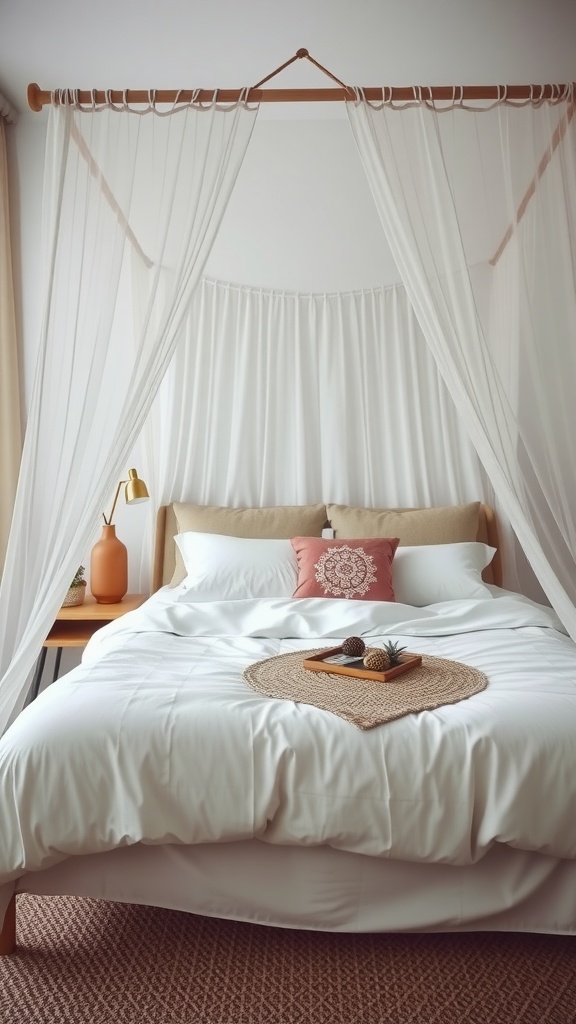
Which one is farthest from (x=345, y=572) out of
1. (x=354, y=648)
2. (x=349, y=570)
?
(x=354, y=648)

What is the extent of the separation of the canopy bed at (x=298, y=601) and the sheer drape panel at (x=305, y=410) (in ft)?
0.80

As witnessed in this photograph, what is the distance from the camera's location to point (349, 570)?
10.1 ft

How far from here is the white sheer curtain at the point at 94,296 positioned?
2188mm

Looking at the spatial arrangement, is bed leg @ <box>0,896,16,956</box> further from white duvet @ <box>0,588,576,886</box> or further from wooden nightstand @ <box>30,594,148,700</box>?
wooden nightstand @ <box>30,594,148,700</box>

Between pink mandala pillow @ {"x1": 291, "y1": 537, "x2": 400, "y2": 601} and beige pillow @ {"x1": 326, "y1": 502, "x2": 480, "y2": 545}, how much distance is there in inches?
9.9

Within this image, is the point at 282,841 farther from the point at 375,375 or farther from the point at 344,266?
the point at 344,266

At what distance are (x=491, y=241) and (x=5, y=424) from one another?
8.05 feet

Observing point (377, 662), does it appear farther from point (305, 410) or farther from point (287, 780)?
point (305, 410)

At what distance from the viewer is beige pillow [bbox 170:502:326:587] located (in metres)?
3.56

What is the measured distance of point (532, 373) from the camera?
2.35 metres

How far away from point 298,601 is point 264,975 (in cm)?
138

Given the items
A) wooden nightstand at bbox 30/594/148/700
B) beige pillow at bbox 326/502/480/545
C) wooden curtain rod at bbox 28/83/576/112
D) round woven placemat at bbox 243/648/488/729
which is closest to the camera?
round woven placemat at bbox 243/648/488/729

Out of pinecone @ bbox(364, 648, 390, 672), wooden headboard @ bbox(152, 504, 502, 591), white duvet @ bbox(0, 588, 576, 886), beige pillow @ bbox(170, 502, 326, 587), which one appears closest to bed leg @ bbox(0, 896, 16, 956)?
white duvet @ bbox(0, 588, 576, 886)

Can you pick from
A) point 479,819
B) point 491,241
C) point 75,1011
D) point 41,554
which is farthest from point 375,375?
point 75,1011
